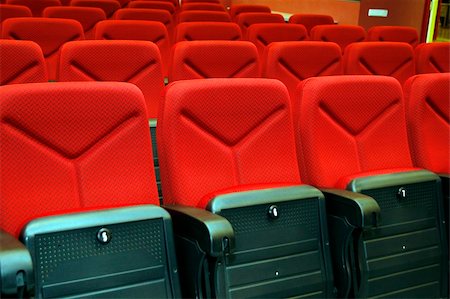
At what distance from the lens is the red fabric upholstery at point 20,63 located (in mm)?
1981

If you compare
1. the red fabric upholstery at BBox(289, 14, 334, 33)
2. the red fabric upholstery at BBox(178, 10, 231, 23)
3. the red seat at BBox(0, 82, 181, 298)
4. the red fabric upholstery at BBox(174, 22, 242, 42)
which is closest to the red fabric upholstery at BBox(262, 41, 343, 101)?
the red fabric upholstery at BBox(174, 22, 242, 42)

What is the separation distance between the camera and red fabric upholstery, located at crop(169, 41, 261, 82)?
7.83 ft

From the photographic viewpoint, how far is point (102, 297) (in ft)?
3.92

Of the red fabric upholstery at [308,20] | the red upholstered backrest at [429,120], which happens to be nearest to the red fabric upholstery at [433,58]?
the red upholstered backrest at [429,120]

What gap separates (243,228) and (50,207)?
424 mm

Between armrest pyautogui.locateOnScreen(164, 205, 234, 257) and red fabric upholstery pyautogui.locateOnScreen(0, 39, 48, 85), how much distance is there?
0.91 meters

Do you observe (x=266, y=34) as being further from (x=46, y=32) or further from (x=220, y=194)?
(x=220, y=194)

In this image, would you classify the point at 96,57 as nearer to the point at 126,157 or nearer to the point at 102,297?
the point at 126,157

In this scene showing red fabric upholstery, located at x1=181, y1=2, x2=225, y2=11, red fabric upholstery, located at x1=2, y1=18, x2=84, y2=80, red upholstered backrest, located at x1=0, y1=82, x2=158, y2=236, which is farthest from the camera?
red fabric upholstery, located at x1=181, y1=2, x2=225, y2=11

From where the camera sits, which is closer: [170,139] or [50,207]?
[50,207]

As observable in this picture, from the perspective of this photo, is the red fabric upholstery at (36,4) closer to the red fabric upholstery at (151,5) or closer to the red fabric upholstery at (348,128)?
the red fabric upholstery at (151,5)

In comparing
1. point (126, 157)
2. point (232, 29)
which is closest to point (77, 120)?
point (126, 157)

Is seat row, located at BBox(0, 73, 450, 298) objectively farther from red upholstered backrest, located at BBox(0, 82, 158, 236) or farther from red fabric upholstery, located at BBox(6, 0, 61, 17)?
red fabric upholstery, located at BBox(6, 0, 61, 17)

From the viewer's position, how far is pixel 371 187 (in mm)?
1545
